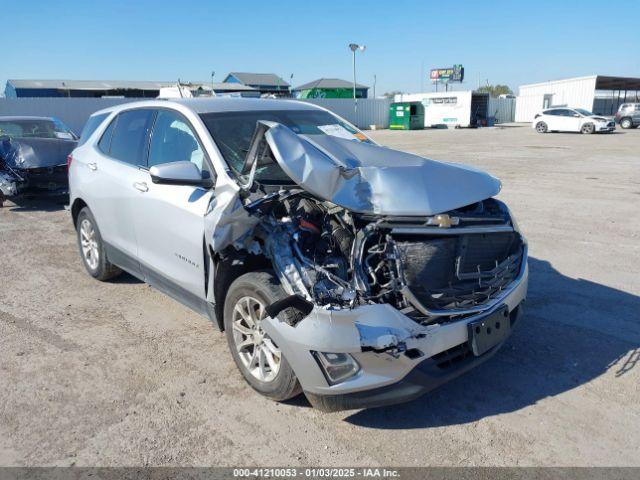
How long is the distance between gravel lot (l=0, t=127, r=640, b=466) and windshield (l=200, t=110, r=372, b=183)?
1475mm

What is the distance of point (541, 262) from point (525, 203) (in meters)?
3.86

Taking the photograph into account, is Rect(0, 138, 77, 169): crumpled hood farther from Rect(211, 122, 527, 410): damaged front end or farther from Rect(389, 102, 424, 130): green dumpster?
Rect(389, 102, 424, 130): green dumpster

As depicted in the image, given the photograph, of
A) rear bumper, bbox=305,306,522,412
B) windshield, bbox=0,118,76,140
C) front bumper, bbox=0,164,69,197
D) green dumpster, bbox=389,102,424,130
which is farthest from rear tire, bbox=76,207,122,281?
green dumpster, bbox=389,102,424,130

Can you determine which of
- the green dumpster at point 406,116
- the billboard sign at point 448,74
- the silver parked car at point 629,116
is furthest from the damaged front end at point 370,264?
the billboard sign at point 448,74

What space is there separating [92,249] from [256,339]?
319 centimetres

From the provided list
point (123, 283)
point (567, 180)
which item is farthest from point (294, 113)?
point (567, 180)

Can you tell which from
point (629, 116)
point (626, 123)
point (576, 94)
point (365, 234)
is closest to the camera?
point (365, 234)

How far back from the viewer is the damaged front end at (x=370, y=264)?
284cm

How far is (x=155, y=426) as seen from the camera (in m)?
3.21

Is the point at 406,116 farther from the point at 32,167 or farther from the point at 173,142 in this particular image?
the point at 173,142

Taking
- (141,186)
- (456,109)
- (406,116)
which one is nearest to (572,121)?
(456,109)

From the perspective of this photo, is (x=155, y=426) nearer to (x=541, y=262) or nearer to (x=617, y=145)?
(x=541, y=262)

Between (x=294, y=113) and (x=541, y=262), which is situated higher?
(x=294, y=113)

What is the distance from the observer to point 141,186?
4352mm
